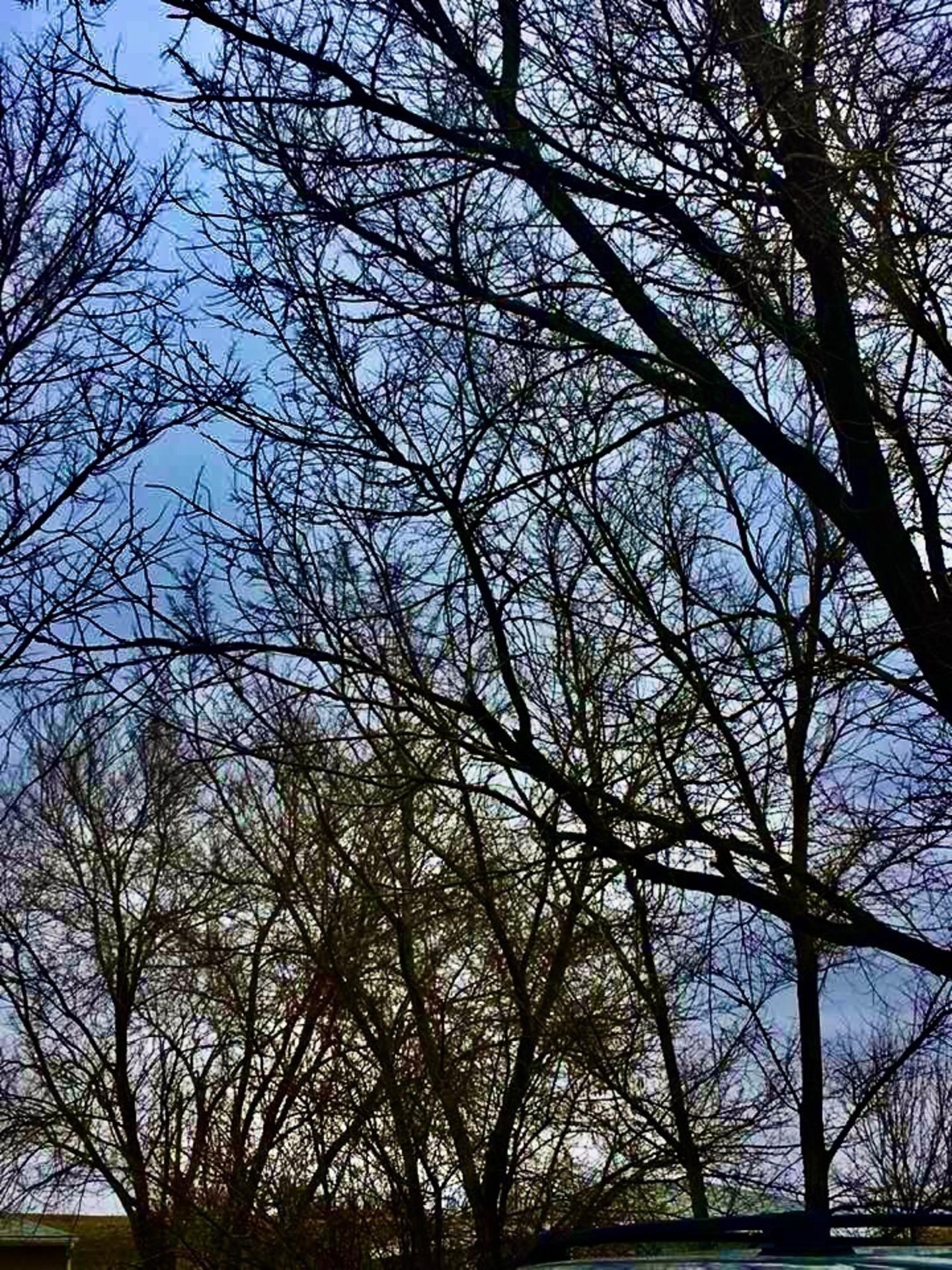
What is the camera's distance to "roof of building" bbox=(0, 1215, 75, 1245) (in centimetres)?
1917

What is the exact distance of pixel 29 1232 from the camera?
2077 cm

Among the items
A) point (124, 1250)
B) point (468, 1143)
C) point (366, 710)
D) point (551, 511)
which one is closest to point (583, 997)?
point (468, 1143)

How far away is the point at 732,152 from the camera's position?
231 inches

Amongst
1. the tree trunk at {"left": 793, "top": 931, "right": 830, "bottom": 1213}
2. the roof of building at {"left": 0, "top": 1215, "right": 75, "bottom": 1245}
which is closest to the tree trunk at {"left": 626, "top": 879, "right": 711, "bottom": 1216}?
the tree trunk at {"left": 793, "top": 931, "right": 830, "bottom": 1213}

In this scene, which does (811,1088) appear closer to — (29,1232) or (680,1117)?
(680,1117)

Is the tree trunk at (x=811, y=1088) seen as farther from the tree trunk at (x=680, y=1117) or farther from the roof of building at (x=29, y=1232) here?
the roof of building at (x=29, y=1232)

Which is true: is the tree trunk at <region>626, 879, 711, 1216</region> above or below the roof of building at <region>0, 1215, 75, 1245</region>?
below

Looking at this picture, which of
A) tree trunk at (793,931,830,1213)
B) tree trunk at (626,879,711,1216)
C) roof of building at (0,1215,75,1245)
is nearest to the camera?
tree trunk at (626,879,711,1216)

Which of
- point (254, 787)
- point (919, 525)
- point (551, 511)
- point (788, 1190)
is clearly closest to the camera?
point (919, 525)

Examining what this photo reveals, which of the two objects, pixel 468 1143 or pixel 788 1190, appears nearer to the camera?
pixel 468 1143

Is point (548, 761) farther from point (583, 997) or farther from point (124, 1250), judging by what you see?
point (124, 1250)

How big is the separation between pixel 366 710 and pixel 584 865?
139cm

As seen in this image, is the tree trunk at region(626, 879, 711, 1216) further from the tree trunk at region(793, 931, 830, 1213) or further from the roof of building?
the roof of building

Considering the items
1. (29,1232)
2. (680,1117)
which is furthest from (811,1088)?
(29,1232)
